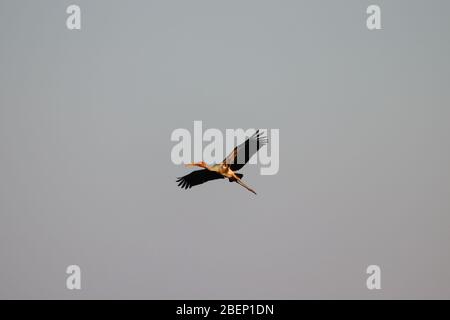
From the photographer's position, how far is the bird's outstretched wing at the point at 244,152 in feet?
84.4

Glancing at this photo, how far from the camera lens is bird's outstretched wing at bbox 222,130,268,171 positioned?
25.7 m

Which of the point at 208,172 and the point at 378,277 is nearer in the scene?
the point at 208,172

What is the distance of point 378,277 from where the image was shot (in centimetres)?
3612

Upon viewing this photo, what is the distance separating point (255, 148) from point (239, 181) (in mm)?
1163

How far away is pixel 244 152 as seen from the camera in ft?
84.7
